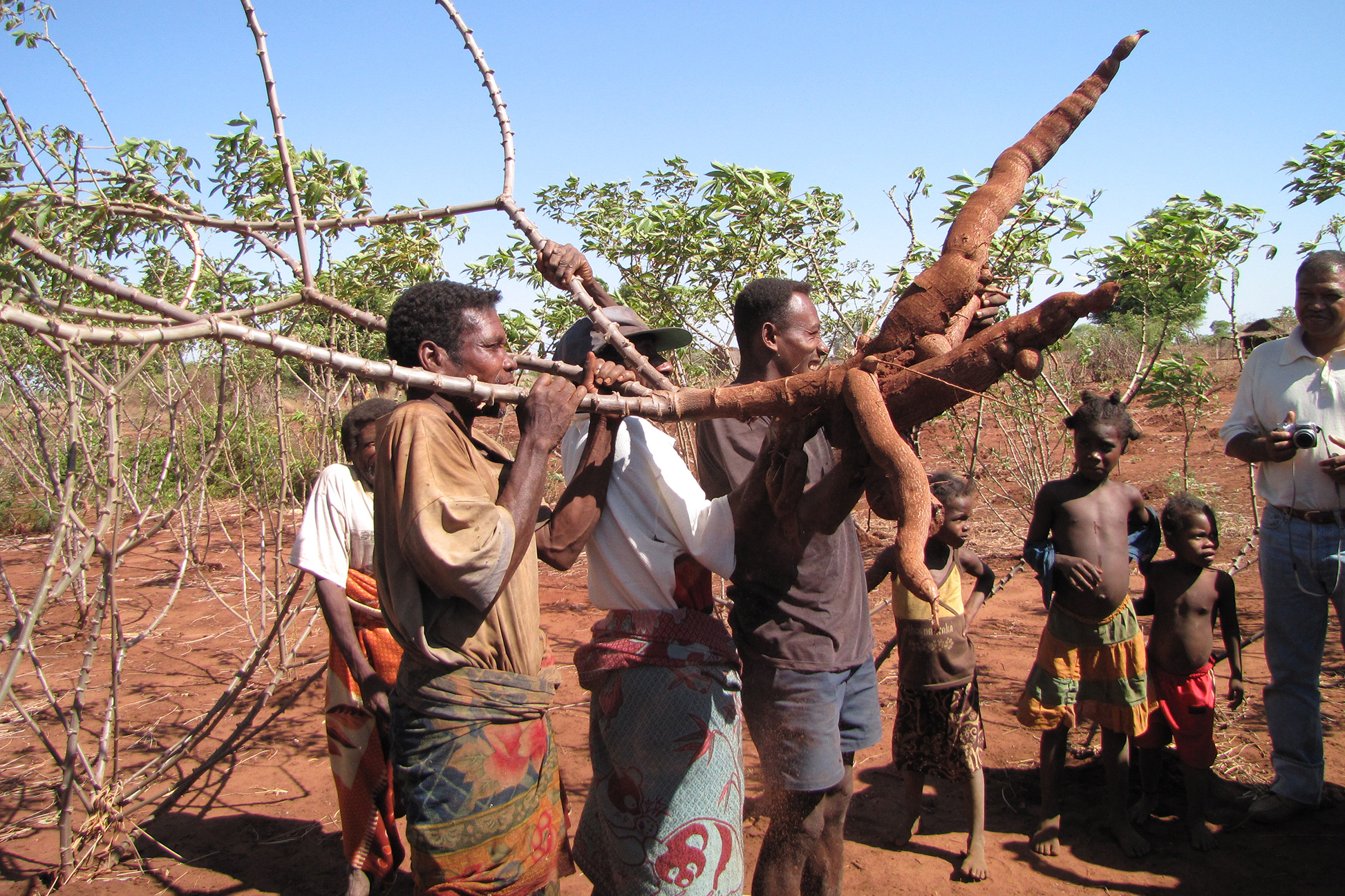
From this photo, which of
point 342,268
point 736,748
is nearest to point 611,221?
point 342,268

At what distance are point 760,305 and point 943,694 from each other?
58.4 inches

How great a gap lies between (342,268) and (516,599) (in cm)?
317

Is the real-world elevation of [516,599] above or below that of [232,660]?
above

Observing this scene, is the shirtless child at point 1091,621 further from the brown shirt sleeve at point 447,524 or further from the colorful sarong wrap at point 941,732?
the brown shirt sleeve at point 447,524

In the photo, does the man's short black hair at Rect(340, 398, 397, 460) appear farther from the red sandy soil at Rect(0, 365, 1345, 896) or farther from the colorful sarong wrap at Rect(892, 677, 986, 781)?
the colorful sarong wrap at Rect(892, 677, 986, 781)

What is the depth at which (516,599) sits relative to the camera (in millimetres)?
1641

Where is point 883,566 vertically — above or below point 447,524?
below

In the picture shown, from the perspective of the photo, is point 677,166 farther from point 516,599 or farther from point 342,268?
point 516,599

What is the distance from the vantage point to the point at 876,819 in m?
2.96

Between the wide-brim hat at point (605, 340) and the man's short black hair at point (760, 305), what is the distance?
0.54 ft

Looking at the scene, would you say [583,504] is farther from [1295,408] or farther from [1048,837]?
[1295,408]

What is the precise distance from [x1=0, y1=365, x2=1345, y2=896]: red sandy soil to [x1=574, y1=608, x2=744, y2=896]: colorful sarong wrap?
4.05 ft

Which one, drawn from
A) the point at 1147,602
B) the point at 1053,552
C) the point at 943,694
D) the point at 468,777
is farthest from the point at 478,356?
the point at 1147,602

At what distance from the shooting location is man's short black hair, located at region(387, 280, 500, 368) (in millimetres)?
1692
